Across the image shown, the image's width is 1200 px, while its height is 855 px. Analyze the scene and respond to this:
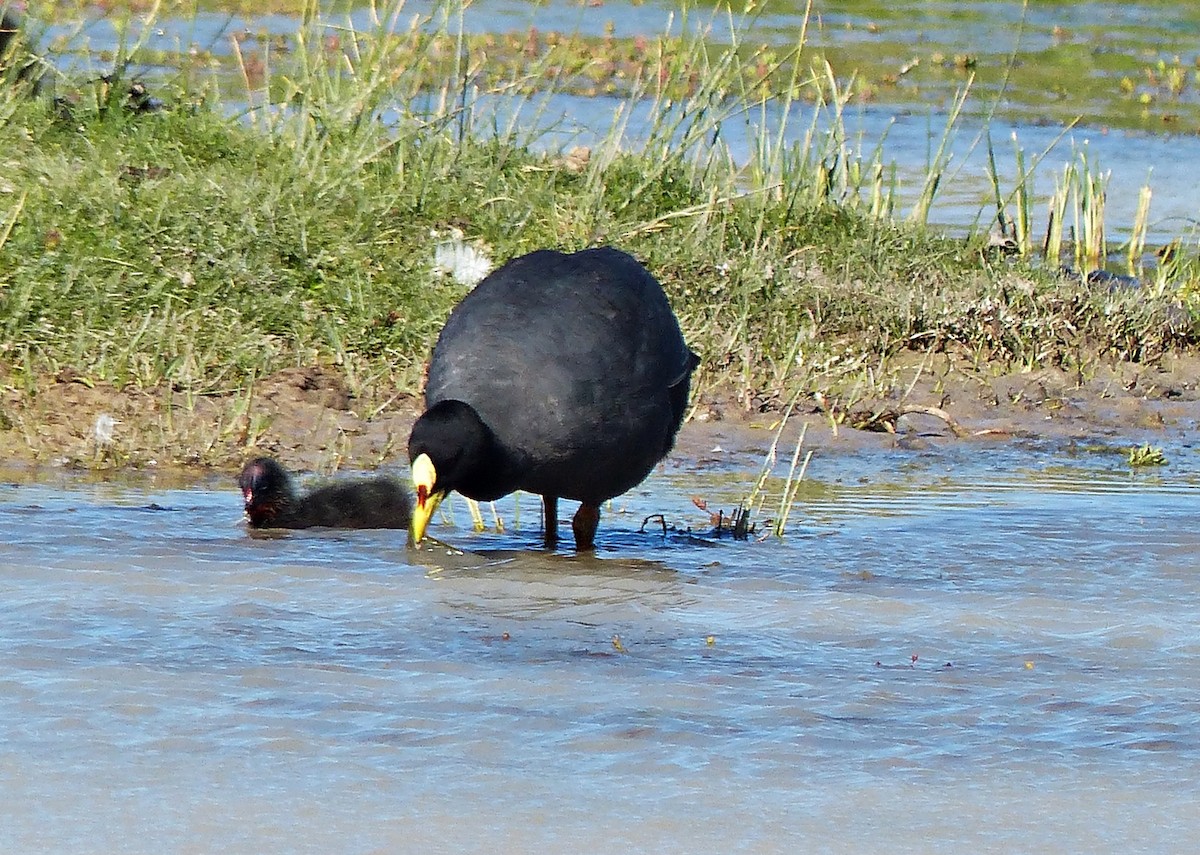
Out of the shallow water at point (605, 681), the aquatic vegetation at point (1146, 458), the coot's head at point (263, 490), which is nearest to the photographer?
the shallow water at point (605, 681)

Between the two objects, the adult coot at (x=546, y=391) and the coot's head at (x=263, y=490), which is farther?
the coot's head at (x=263, y=490)

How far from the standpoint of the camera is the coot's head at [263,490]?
573cm

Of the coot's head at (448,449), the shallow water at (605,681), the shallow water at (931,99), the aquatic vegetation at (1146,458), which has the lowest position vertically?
the shallow water at (605,681)

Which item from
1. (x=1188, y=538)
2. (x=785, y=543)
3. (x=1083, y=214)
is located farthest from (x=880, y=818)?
(x=1083, y=214)

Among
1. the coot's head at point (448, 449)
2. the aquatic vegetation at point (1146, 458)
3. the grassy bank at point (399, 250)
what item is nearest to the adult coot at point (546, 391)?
the coot's head at point (448, 449)

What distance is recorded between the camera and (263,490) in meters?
5.76

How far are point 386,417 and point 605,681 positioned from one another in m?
2.97

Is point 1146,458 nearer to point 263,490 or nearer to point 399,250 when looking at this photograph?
point 399,250

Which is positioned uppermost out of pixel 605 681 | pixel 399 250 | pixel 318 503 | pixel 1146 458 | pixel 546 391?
pixel 399 250

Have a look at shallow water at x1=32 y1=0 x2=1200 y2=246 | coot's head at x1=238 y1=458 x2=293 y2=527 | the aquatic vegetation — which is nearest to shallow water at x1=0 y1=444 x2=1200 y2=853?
coot's head at x1=238 y1=458 x2=293 y2=527

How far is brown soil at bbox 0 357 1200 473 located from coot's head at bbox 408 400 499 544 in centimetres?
152

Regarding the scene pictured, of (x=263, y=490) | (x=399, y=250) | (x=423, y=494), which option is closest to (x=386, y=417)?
(x=399, y=250)

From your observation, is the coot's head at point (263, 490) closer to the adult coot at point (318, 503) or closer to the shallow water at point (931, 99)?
the adult coot at point (318, 503)

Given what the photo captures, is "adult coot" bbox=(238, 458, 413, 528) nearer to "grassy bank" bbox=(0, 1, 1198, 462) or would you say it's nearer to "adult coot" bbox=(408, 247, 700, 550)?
"adult coot" bbox=(408, 247, 700, 550)
